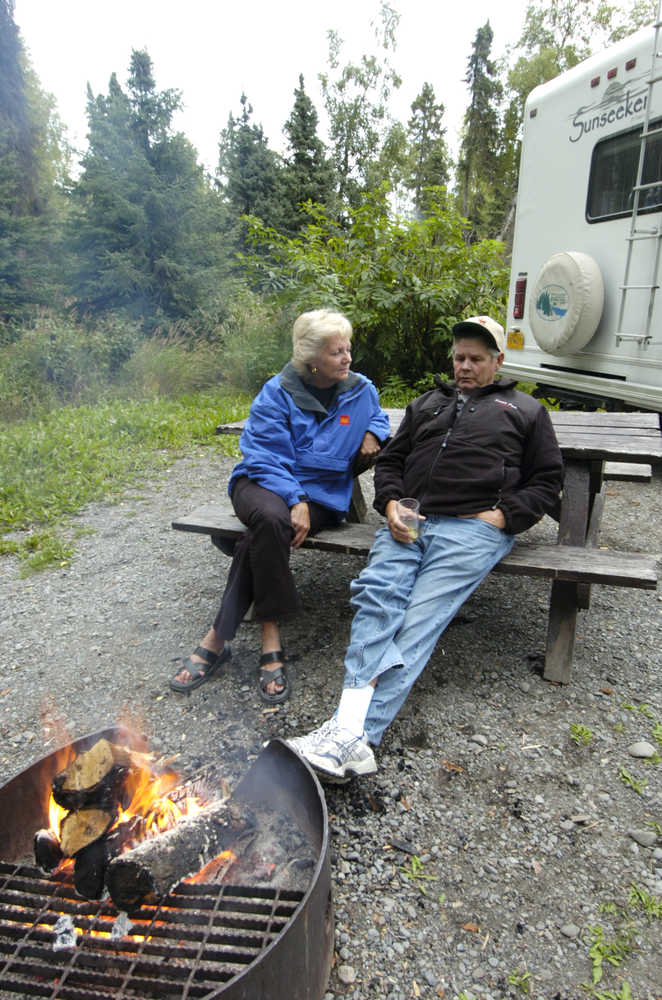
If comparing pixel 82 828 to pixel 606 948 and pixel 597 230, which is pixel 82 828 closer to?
pixel 606 948

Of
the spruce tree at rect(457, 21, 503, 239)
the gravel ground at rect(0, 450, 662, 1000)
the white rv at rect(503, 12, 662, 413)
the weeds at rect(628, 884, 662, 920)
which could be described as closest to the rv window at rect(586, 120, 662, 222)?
the white rv at rect(503, 12, 662, 413)

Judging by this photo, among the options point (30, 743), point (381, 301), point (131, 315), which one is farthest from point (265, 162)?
point (30, 743)

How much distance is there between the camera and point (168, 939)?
1.37 metres

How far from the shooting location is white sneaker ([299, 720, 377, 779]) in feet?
6.66

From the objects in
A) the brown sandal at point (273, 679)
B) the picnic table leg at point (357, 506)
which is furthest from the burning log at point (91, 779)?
the picnic table leg at point (357, 506)

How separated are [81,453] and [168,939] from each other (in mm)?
5326

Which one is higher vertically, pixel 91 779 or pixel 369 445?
pixel 369 445

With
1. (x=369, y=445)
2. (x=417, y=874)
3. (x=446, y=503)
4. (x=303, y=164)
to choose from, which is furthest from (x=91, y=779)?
(x=303, y=164)

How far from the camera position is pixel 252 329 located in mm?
10008

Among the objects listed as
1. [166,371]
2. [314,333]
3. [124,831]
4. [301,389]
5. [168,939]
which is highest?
[314,333]

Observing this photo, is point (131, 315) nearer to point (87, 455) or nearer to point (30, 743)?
point (87, 455)

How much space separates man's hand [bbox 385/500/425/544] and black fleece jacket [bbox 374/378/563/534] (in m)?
0.09

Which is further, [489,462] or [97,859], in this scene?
[489,462]

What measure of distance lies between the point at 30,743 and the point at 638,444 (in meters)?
2.95
